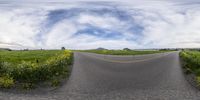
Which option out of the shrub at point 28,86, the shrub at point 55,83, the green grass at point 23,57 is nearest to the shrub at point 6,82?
the shrub at point 28,86

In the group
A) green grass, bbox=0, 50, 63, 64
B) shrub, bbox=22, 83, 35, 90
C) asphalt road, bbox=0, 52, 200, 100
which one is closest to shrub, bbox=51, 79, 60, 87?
asphalt road, bbox=0, 52, 200, 100

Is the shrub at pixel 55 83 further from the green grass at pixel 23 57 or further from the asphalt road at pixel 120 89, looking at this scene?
the green grass at pixel 23 57

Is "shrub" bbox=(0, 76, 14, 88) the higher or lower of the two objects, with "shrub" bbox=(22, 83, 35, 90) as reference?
higher

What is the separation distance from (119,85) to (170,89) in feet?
10.2

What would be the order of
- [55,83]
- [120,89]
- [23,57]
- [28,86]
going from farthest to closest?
[23,57]
[55,83]
[28,86]
[120,89]

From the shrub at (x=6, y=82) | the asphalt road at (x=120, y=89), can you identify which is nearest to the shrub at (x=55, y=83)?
the asphalt road at (x=120, y=89)

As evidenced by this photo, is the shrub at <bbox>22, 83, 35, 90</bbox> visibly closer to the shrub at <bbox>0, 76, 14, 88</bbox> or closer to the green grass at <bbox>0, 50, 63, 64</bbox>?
the shrub at <bbox>0, 76, 14, 88</bbox>

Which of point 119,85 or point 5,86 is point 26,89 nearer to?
point 5,86

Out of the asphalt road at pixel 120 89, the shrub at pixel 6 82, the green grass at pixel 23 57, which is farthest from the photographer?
the green grass at pixel 23 57

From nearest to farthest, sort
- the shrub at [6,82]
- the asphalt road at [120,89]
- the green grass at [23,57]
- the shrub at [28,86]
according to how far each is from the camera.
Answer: the asphalt road at [120,89] < the shrub at [6,82] < the shrub at [28,86] < the green grass at [23,57]

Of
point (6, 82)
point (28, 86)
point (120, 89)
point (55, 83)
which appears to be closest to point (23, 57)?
point (55, 83)

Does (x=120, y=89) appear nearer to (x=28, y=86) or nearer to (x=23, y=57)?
(x=28, y=86)

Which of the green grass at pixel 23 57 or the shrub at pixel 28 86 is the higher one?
the green grass at pixel 23 57

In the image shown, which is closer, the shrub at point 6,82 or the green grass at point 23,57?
the shrub at point 6,82
